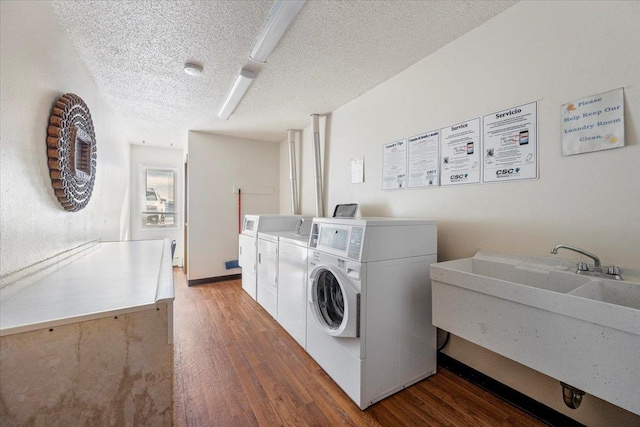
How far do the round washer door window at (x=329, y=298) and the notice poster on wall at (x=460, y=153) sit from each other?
1177 mm

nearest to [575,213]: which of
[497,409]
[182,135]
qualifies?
[497,409]

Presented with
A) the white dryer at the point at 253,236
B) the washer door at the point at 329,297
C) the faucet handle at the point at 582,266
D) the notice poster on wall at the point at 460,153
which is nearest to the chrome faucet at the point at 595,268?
the faucet handle at the point at 582,266

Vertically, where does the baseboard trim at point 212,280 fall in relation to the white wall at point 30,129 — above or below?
below

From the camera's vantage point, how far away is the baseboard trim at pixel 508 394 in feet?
4.63

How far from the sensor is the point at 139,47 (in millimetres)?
1887

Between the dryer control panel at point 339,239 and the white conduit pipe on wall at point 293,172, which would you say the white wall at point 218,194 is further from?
the dryer control panel at point 339,239

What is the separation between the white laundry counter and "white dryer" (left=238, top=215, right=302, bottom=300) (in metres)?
2.15

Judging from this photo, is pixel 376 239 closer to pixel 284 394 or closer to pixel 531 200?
pixel 531 200

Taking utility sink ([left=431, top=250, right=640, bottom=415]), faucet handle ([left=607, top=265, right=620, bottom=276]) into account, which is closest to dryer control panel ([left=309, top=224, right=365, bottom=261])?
utility sink ([left=431, top=250, right=640, bottom=415])

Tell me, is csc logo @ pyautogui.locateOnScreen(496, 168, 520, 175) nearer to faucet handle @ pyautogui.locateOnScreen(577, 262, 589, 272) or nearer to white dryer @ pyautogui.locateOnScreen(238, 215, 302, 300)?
faucet handle @ pyautogui.locateOnScreen(577, 262, 589, 272)

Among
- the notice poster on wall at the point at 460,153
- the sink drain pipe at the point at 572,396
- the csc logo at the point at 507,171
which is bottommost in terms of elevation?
the sink drain pipe at the point at 572,396

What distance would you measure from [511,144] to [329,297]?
1.63m

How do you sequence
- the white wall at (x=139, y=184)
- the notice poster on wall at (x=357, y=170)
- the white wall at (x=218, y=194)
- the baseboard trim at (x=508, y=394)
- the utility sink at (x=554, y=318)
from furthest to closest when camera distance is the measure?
the white wall at (x=139, y=184)
the white wall at (x=218, y=194)
the notice poster on wall at (x=357, y=170)
the baseboard trim at (x=508, y=394)
the utility sink at (x=554, y=318)

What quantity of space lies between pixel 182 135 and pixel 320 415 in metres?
4.40
